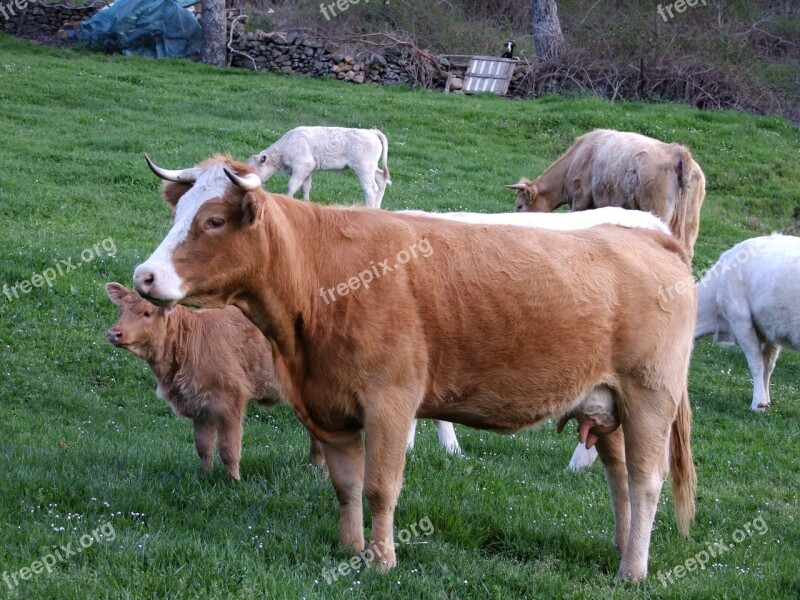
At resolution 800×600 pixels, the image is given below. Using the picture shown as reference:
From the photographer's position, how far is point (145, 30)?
94.2 feet

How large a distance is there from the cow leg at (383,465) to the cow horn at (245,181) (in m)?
1.34

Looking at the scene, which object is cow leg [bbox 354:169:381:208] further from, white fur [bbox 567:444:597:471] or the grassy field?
white fur [bbox 567:444:597:471]

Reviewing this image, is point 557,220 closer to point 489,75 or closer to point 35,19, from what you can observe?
point 489,75

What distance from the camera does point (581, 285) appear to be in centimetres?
559

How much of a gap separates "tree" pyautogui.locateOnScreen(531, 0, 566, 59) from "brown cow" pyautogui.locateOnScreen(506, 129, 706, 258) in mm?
16474

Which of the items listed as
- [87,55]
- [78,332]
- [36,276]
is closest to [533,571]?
[78,332]

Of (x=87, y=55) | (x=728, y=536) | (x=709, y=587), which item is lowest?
(x=87, y=55)

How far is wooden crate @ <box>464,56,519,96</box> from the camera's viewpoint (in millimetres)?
28719

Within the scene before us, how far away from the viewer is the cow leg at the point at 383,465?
5047 mm

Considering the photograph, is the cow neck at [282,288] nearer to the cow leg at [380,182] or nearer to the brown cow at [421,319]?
the brown cow at [421,319]

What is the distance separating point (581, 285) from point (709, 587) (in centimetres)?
193

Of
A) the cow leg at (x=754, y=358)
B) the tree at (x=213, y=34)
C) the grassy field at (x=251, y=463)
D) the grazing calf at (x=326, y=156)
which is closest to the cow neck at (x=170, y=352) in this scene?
the grassy field at (x=251, y=463)

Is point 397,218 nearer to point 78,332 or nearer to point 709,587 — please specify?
point 709,587

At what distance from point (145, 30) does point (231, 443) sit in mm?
24032
